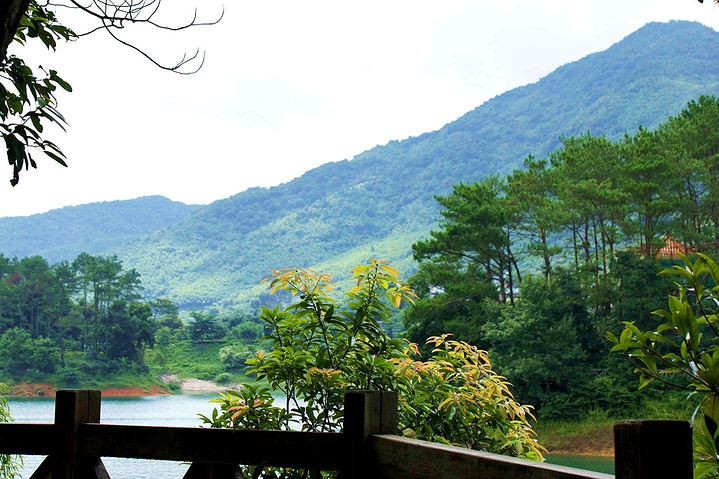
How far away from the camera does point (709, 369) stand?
124 centimetres

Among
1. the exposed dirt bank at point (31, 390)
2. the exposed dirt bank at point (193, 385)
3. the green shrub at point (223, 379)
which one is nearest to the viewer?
the exposed dirt bank at point (31, 390)

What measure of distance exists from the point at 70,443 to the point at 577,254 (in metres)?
31.0

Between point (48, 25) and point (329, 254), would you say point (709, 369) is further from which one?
point (329, 254)

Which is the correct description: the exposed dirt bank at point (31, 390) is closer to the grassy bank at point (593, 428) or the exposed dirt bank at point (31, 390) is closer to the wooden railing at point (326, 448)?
the grassy bank at point (593, 428)

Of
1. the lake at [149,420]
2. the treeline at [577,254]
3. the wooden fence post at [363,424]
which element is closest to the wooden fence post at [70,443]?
the wooden fence post at [363,424]

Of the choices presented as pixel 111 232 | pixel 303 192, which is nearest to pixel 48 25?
pixel 303 192

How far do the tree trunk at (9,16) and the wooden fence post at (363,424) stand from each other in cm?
100

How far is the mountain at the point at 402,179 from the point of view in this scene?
11231 centimetres

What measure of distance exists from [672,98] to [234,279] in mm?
69557

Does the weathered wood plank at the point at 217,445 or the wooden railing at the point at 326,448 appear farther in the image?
the weathered wood plank at the point at 217,445

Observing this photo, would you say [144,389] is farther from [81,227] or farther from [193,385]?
[81,227]

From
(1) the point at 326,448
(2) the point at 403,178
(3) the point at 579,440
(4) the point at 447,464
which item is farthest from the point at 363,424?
(2) the point at 403,178

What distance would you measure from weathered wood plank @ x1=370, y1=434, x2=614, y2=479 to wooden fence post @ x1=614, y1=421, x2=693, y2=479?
0.09 metres

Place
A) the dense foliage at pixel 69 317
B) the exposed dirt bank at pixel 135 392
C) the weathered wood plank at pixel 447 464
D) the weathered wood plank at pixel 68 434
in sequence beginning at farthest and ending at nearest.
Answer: the dense foliage at pixel 69 317 < the exposed dirt bank at pixel 135 392 < the weathered wood plank at pixel 68 434 < the weathered wood plank at pixel 447 464
